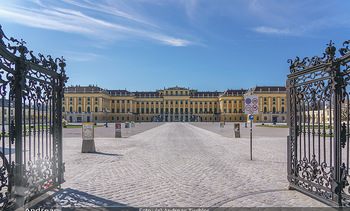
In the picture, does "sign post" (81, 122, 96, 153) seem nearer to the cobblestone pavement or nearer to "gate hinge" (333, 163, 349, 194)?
the cobblestone pavement

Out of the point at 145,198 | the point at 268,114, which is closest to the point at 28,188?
the point at 145,198

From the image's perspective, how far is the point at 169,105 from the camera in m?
115

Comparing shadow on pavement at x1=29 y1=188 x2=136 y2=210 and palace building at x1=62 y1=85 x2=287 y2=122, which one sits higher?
palace building at x1=62 y1=85 x2=287 y2=122

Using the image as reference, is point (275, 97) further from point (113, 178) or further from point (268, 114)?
point (113, 178)

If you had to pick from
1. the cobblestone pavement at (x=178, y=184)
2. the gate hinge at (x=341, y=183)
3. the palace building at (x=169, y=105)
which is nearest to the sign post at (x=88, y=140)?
the cobblestone pavement at (x=178, y=184)

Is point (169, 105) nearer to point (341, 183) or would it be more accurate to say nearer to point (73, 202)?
point (73, 202)

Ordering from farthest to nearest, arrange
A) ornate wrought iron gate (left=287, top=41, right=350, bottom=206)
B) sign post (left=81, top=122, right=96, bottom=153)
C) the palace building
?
the palace building < sign post (left=81, top=122, right=96, bottom=153) < ornate wrought iron gate (left=287, top=41, right=350, bottom=206)

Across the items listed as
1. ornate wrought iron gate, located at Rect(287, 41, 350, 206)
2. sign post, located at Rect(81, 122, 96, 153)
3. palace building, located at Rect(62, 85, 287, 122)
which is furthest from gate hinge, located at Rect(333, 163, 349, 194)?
palace building, located at Rect(62, 85, 287, 122)

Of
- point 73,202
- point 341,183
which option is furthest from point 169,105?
point 341,183

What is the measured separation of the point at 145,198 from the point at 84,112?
95.0 metres

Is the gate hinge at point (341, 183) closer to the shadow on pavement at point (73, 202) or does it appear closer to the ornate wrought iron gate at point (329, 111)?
the ornate wrought iron gate at point (329, 111)

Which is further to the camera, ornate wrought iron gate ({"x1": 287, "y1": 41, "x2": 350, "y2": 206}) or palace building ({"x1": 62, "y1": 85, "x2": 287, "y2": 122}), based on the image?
palace building ({"x1": 62, "y1": 85, "x2": 287, "y2": 122})

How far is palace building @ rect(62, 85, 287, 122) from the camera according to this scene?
3752 inches

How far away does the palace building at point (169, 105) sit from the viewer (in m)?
95.3
